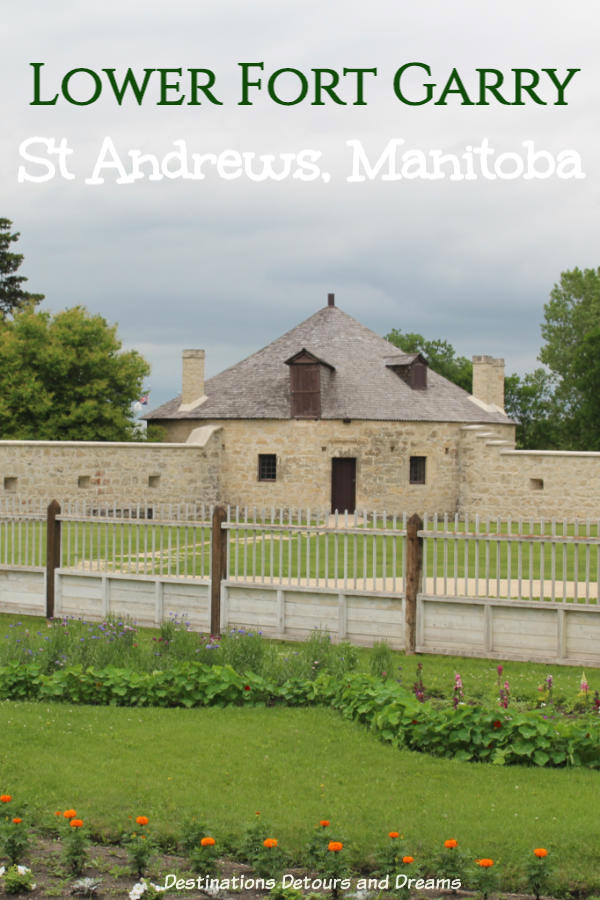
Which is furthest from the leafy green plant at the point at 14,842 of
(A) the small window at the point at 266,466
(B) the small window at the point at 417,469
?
(B) the small window at the point at 417,469

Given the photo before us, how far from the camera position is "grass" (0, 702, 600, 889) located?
558 cm

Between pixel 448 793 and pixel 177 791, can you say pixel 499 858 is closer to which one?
pixel 448 793

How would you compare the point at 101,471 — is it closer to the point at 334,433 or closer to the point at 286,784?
the point at 334,433

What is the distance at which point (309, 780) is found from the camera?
6.64 meters

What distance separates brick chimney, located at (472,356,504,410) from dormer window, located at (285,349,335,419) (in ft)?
25.2

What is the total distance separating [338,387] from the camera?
31812 mm

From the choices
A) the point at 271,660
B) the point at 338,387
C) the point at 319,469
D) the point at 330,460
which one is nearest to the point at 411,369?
the point at 338,387

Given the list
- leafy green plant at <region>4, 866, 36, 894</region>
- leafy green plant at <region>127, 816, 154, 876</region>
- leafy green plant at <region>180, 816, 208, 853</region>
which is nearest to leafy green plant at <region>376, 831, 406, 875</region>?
leafy green plant at <region>180, 816, 208, 853</region>

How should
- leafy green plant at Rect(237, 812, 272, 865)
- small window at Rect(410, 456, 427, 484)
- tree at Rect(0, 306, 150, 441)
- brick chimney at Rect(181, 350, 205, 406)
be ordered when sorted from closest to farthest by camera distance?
leafy green plant at Rect(237, 812, 272, 865) → small window at Rect(410, 456, 427, 484) → tree at Rect(0, 306, 150, 441) → brick chimney at Rect(181, 350, 205, 406)

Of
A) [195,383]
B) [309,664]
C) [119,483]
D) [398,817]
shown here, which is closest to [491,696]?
[309,664]

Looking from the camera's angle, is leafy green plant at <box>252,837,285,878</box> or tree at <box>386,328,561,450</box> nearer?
leafy green plant at <box>252,837,285,878</box>

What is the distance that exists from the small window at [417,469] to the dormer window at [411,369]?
262 centimetres

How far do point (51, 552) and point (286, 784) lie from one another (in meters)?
Result: 8.03

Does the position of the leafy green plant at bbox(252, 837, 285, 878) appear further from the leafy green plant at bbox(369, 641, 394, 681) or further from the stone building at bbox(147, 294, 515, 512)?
the stone building at bbox(147, 294, 515, 512)
